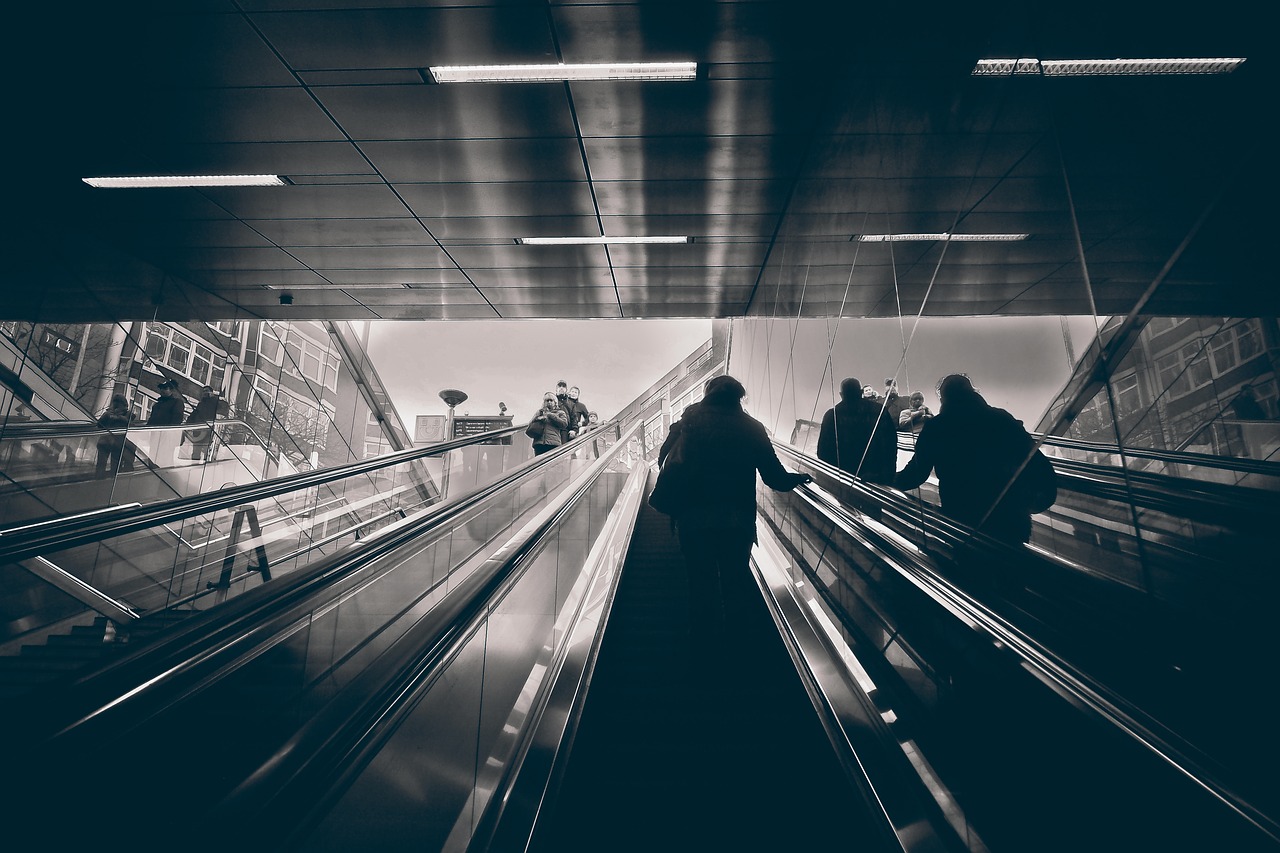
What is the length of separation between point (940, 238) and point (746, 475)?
14.8 feet

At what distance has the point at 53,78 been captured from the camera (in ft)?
12.5

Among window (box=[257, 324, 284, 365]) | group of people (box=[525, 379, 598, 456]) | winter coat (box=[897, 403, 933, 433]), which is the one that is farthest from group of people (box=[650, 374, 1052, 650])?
window (box=[257, 324, 284, 365])

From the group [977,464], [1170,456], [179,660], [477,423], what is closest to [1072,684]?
[1170,456]

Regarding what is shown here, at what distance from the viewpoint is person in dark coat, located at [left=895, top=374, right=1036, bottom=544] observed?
2330 millimetres

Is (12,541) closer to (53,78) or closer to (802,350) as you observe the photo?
(53,78)

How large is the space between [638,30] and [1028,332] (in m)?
2.71

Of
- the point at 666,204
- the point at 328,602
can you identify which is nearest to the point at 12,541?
the point at 328,602

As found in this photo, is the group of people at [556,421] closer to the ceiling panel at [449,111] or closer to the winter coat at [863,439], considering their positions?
the winter coat at [863,439]

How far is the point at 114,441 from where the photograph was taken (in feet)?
20.5

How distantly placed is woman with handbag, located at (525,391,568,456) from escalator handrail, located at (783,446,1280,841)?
5.92m

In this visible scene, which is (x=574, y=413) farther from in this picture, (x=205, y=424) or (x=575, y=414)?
(x=205, y=424)

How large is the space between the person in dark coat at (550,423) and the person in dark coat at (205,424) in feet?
13.6

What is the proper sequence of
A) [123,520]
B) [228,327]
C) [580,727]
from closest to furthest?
[123,520] < [580,727] < [228,327]

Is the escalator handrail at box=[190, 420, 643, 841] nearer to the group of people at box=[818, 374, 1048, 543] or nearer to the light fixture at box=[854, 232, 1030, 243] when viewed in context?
the group of people at box=[818, 374, 1048, 543]
